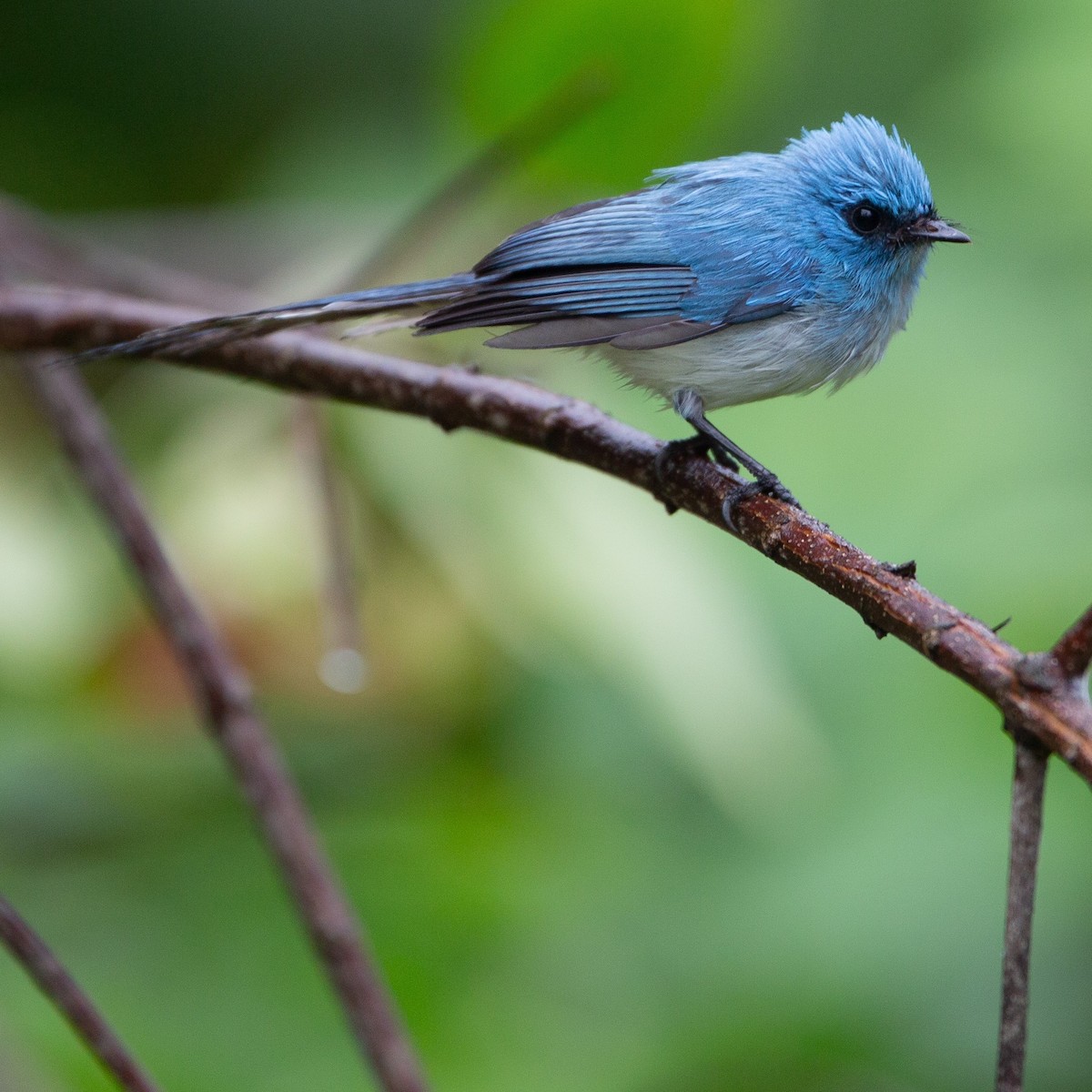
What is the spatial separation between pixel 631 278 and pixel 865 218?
405 mm

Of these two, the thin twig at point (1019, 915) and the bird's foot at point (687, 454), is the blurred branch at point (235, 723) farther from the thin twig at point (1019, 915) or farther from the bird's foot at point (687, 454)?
the thin twig at point (1019, 915)

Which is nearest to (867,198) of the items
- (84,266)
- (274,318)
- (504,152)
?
(504,152)

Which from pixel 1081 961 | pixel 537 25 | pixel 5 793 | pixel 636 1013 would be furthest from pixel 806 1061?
pixel 537 25

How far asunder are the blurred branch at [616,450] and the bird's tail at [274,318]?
0.05 metres

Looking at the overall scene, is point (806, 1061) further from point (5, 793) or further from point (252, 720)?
point (5, 793)

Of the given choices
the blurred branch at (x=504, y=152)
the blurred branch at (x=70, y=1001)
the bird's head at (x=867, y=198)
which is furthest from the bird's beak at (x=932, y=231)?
the blurred branch at (x=70, y=1001)

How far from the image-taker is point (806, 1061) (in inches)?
91.6

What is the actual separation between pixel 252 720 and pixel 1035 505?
1717 millimetres

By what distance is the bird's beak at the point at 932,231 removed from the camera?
2152mm

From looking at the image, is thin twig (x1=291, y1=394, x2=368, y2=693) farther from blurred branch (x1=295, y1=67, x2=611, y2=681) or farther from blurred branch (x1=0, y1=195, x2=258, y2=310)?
blurred branch (x1=0, y1=195, x2=258, y2=310)

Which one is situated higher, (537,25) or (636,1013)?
(537,25)

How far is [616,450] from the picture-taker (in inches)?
69.9

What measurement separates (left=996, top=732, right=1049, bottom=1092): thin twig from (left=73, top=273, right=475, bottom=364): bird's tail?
1230 millimetres

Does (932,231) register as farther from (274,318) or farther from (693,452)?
(274,318)
